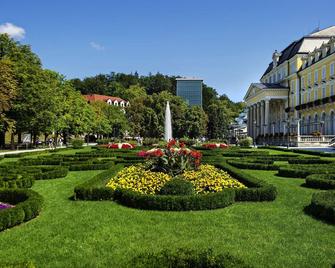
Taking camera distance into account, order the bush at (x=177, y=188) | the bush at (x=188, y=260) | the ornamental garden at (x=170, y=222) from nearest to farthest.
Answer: the bush at (x=188, y=260) → the ornamental garden at (x=170, y=222) → the bush at (x=177, y=188)

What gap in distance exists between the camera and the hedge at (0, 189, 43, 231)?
8688mm

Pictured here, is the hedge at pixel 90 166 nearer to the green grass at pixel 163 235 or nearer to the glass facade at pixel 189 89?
the green grass at pixel 163 235

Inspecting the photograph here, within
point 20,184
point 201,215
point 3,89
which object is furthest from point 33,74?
point 201,215

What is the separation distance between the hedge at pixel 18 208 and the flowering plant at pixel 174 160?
4.99 meters

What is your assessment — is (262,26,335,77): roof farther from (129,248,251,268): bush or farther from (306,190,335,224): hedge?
(129,248,251,268): bush

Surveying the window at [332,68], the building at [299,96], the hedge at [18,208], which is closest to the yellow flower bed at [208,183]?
the hedge at [18,208]

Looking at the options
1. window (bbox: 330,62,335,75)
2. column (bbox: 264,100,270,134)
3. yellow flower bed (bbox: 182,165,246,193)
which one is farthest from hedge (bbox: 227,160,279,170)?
column (bbox: 264,100,270,134)

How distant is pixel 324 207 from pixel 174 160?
6270mm

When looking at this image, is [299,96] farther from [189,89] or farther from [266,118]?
[189,89]

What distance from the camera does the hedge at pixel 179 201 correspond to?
1029 centimetres

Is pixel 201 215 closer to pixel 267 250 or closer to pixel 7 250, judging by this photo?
pixel 267 250

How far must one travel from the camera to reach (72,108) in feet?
182

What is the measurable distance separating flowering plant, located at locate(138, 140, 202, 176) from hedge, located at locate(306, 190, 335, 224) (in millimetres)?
5242

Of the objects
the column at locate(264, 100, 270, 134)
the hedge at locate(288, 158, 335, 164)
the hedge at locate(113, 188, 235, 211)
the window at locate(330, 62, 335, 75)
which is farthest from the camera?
the column at locate(264, 100, 270, 134)
